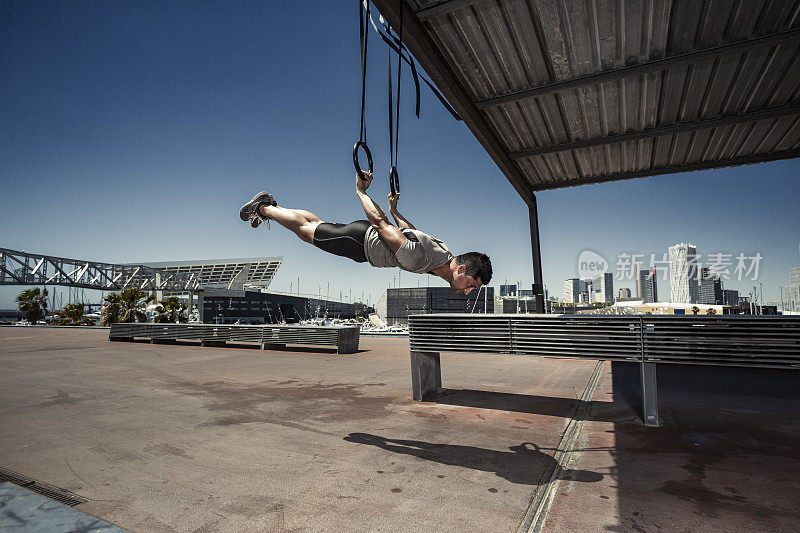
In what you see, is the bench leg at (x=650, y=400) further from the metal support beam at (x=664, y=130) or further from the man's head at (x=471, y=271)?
the metal support beam at (x=664, y=130)

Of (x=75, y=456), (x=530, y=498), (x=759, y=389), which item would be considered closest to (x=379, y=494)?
(x=530, y=498)

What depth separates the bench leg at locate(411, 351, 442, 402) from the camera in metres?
7.27

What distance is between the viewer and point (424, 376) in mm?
7383

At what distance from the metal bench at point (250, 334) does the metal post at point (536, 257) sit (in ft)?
24.6

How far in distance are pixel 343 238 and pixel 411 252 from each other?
30.0 inches

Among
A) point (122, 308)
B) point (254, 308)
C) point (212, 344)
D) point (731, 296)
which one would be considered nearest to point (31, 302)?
point (122, 308)

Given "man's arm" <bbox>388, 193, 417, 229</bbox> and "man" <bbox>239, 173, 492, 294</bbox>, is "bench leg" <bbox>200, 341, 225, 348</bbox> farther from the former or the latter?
"man's arm" <bbox>388, 193, 417, 229</bbox>

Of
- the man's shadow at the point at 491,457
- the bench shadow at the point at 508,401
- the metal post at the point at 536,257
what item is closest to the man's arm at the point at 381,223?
the man's shadow at the point at 491,457

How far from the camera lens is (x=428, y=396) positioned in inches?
294

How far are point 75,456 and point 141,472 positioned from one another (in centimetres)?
106

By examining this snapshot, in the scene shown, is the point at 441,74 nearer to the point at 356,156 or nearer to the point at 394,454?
the point at 356,156

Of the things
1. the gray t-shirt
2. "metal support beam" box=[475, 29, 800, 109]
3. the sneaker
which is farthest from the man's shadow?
"metal support beam" box=[475, 29, 800, 109]

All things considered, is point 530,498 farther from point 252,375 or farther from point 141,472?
point 252,375

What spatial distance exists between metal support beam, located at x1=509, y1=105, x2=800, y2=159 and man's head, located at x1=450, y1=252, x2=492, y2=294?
521cm
